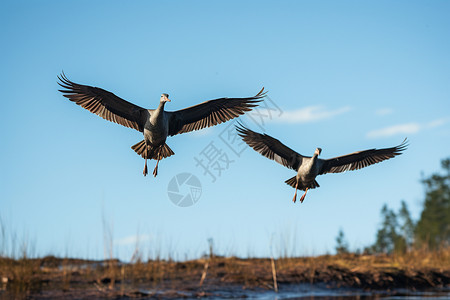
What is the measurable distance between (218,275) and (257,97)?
6.21 meters

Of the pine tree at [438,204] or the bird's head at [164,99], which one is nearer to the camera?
the bird's head at [164,99]

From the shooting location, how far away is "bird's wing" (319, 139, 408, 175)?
905cm

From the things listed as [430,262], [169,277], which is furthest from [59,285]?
[430,262]

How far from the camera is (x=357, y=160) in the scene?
31.5ft

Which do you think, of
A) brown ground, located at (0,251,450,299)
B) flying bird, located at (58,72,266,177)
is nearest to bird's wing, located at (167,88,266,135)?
flying bird, located at (58,72,266,177)

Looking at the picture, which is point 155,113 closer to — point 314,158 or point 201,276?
point 314,158

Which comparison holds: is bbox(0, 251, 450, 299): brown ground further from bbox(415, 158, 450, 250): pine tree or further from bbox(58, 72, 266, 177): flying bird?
bbox(415, 158, 450, 250): pine tree

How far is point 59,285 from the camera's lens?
12.0 meters

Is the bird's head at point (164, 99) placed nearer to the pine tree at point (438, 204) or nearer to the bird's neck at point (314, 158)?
the bird's neck at point (314, 158)

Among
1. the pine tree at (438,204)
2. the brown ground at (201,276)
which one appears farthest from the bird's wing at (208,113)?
the pine tree at (438,204)

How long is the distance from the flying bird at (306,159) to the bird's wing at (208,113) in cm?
39

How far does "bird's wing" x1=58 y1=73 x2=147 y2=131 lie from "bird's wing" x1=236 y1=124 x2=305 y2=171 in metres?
2.02

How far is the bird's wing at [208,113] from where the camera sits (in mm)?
8781

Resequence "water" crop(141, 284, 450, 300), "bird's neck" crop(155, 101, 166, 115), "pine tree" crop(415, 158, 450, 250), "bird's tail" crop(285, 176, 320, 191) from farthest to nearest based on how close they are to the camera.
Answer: "pine tree" crop(415, 158, 450, 250) < "water" crop(141, 284, 450, 300) < "bird's tail" crop(285, 176, 320, 191) < "bird's neck" crop(155, 101, 166, 115)
